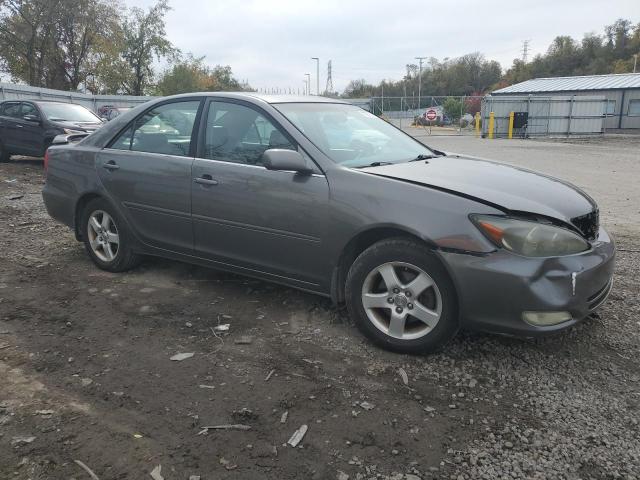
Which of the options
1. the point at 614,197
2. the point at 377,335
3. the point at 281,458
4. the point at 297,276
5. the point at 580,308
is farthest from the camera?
the point at 614,197

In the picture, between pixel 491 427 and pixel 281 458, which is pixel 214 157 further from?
pixel 491 427

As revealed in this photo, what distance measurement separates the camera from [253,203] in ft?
12.5

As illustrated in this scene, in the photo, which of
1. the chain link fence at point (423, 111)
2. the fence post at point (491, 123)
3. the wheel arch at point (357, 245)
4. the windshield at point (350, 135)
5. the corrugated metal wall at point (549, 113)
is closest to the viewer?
the wheel arch at point (357, 245)

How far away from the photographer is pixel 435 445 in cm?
247

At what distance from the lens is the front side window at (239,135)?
3889 mm

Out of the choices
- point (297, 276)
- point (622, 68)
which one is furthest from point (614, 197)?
point (622, 68)

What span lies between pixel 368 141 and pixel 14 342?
284 cm

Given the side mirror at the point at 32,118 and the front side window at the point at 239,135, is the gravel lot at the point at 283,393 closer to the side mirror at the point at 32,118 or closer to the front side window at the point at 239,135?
the front side window at the point at 239,135

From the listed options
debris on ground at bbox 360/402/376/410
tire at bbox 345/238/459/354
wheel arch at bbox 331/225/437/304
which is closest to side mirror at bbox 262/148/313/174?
wheel arch at bbox 331/225/437/304

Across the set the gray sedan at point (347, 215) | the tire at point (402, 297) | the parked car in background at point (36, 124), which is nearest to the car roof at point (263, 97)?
the gray sedan at point (347, 215)

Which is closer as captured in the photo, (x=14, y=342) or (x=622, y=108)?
(x=14, y=342)

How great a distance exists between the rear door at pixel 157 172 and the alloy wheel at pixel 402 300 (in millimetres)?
1649

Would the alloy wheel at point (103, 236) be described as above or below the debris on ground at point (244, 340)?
above

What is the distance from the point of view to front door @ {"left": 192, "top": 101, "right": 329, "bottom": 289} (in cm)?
361
